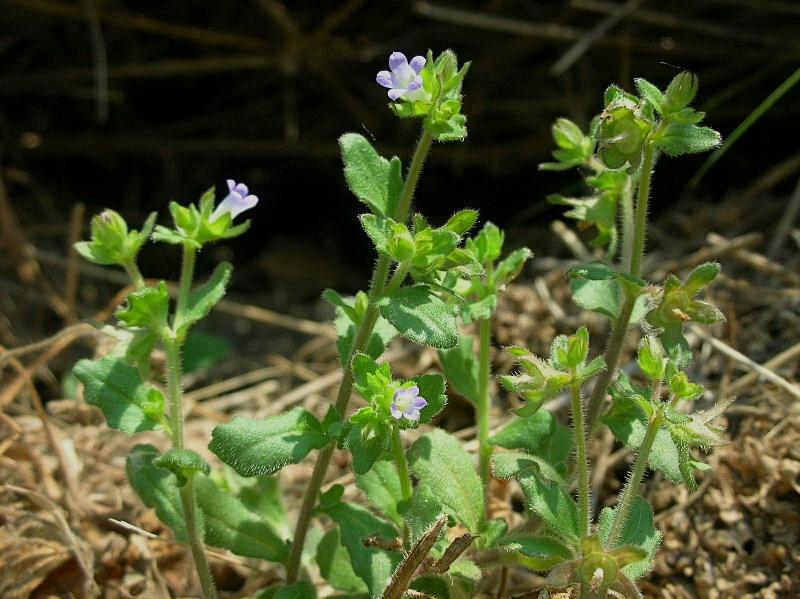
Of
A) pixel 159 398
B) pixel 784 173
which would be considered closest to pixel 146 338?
pixel 159 398

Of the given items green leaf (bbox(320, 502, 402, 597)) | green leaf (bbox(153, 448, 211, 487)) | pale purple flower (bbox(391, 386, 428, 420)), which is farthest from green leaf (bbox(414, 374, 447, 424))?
green leaf (bbox(153, 448, 211, 487))

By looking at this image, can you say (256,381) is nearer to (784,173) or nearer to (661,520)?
(661,520)

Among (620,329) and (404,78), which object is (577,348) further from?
(404,78)

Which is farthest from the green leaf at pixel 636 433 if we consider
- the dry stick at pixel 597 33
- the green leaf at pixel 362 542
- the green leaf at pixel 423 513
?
the dry stick at pixel 597 33

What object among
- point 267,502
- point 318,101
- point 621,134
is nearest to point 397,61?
point 621,134

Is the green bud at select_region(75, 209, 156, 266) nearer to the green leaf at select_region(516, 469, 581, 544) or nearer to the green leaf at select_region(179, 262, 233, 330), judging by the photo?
the green leaf at select_region(179, 262, 233, 330)
